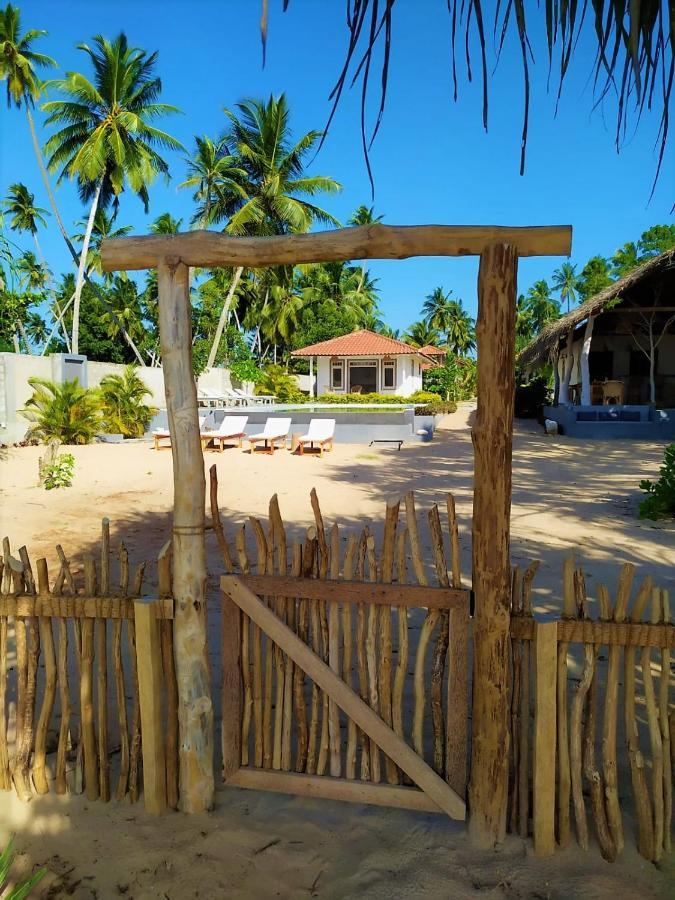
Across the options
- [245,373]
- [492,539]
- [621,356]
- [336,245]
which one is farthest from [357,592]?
[245,373]

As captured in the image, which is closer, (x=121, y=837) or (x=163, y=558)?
(x=121, y=837)

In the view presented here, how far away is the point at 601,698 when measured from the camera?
290cm

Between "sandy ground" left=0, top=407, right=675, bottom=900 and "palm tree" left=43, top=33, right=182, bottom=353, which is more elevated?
"palm tree" left=43, top=33, right=182, bottom=353

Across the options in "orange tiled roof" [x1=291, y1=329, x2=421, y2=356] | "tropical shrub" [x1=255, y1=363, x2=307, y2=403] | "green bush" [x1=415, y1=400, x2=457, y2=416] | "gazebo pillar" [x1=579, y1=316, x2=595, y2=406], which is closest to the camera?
"gazebo pillar" [x1=579, y1=316, x2=595, y2=406]

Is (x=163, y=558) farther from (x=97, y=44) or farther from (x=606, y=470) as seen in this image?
(x=97, y=44)

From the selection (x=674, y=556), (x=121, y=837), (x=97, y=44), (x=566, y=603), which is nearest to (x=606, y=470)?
(x=674, y=556)

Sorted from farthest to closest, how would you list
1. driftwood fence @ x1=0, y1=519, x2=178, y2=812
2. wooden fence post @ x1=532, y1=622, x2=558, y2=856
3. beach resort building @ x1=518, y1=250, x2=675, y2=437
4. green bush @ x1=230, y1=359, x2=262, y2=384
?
green bush @ x1=230, y1=359, x2=262, y2=384, beach resort building @ x1=518, y1=250, x2=675, y2=437, driftwood fence @ x1=0, y1=519, x2=178, y2=812, wooden fence post @ x1=532, y1=622, x2=558, y2=856

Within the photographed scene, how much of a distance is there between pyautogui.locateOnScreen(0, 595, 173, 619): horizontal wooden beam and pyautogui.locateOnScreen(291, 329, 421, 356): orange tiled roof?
2625 centimetres

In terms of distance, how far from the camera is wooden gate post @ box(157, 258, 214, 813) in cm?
225

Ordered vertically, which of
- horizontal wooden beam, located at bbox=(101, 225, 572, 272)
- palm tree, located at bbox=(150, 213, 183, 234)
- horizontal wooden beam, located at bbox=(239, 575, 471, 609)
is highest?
palm tree, located at bbox=(150, 213, 183, 234)

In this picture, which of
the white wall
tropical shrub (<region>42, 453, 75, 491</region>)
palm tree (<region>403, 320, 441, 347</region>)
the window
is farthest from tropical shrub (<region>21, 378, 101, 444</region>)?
palm tree (<region>403, 320, 441, 347</region>)

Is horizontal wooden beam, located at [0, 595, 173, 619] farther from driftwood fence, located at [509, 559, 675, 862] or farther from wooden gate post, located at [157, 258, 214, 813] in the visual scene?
driftwood fence, located at [509, 559, 675, 862]

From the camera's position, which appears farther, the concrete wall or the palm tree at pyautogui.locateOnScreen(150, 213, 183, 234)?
the palm tree at pyautogui.locateOnScreen(150, 213, 183, 234)

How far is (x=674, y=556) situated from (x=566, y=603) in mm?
3601
